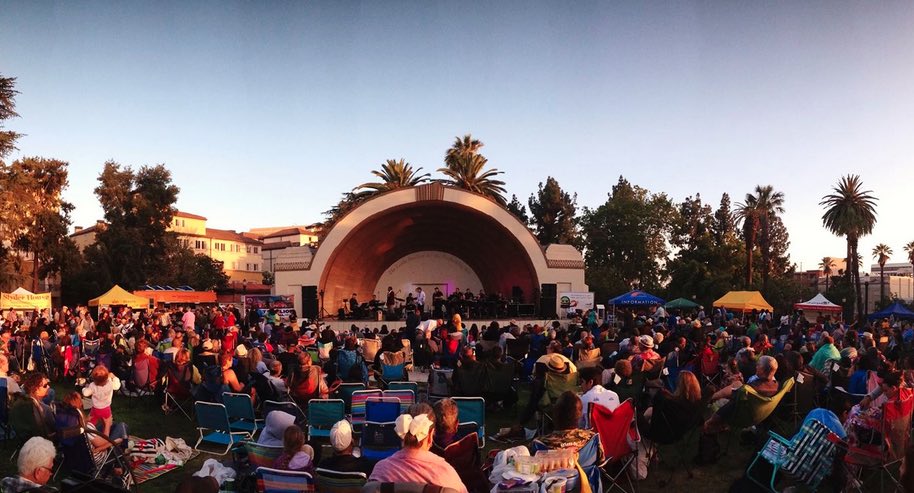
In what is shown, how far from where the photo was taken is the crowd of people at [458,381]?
4.55 m

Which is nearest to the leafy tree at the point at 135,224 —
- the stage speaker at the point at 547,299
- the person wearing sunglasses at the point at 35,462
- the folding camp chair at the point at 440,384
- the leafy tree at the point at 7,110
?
the leafy tree at the point at 7,110

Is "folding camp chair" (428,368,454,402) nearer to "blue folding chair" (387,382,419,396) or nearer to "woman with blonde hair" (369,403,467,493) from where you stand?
"blue folding chair" (387,382,419,396)

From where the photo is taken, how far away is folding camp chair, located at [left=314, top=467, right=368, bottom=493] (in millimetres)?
4000

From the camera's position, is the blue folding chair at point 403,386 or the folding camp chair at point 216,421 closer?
the folding camp chair at point 216,421

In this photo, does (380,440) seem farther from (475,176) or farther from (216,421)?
(475,176)

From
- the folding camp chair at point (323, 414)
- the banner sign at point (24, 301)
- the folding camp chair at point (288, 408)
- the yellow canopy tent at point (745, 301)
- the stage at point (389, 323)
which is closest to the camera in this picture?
the folding camp chair at point (323, 414)

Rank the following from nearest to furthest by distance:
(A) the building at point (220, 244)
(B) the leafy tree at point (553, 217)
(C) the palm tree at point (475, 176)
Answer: (C) the palm tree at point (475, 176)
(B) the leafy tree at point (553, 217)
(A) the building at point (220, 244)

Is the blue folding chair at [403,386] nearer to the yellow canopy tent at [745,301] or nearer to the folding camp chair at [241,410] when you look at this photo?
the folding camp chair at [241,410]

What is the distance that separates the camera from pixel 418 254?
34812 millimetres

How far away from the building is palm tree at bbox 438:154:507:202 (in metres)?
43.9

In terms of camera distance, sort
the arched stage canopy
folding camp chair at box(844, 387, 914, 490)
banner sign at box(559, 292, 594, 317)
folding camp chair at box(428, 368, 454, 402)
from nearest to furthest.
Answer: folding camp chair at box(844, 387, 914, 490)
folding camp chair at box(428, 368, 454, 402)
banner sign at box(559, 292, 594, 317)
the arched stage canopy

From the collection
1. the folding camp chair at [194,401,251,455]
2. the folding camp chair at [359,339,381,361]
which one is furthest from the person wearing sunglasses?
the folding camp chair at [359,339,381,361]

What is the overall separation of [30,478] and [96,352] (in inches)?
411

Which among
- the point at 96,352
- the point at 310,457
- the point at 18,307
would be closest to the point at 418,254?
the point at 18,307
